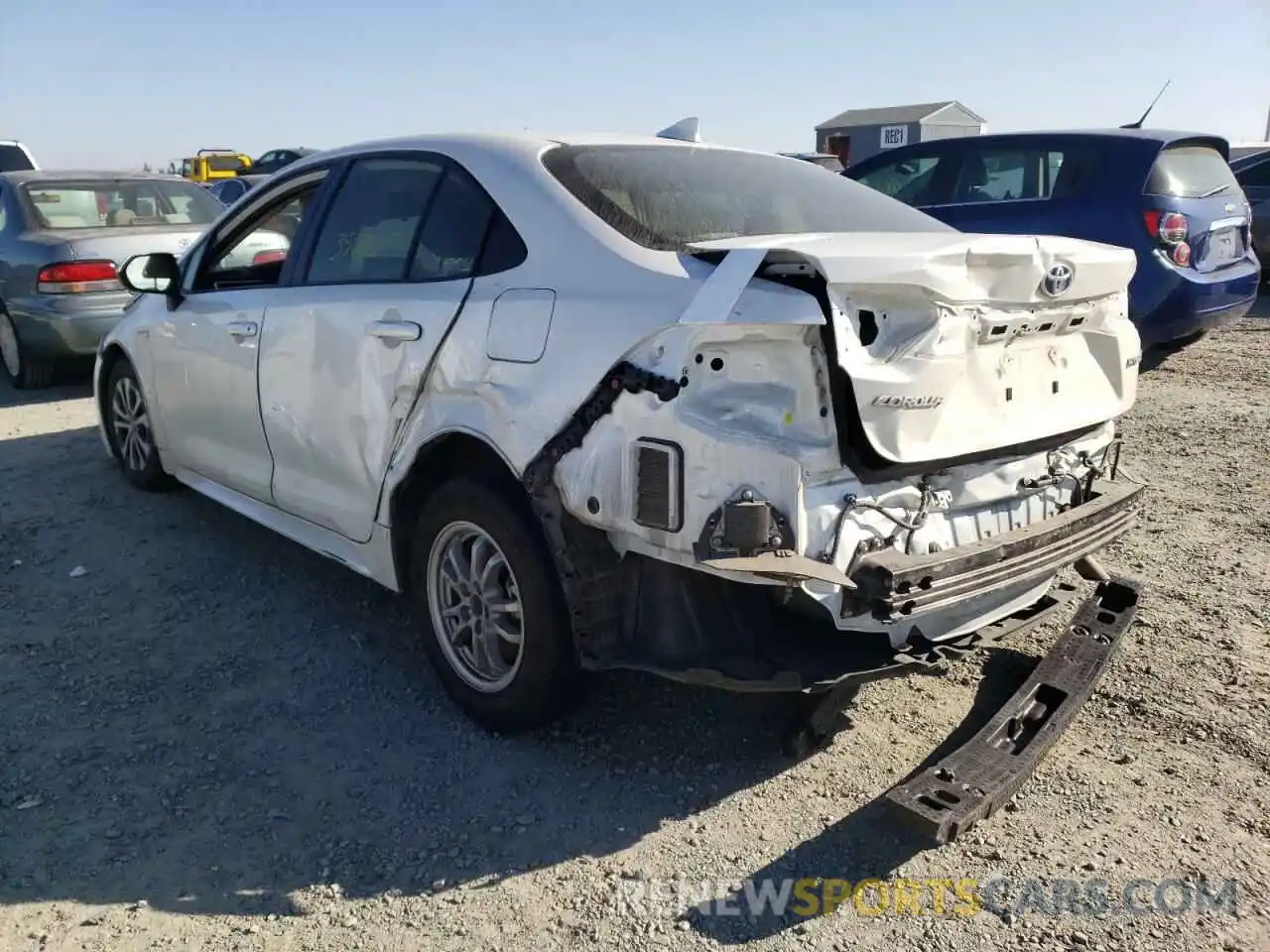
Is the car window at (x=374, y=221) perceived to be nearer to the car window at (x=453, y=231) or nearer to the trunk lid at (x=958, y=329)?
the car window at (x=453, y=231)

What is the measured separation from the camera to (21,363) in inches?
318

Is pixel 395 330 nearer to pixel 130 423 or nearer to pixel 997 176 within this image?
pixel 130 423

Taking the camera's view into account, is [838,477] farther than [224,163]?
No

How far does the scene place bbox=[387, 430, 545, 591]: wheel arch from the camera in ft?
9.84

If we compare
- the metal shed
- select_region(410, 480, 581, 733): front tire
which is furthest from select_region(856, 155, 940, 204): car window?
the metal shed

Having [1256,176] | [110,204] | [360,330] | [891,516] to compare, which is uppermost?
[1256,176]

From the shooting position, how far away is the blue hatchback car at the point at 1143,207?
23.1ft

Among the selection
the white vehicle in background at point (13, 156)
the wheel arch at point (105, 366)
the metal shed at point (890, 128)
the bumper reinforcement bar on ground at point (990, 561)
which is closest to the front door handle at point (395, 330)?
the bumper reinforcement bar on ground at point (990, 561)

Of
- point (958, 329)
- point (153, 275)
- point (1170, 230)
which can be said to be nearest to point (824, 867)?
point (958, 329)

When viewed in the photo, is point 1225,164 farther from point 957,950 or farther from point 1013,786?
point 957,950

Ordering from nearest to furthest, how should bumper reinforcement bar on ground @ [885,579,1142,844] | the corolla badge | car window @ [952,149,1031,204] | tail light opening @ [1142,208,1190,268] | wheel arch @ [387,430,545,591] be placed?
bumper reinforcement bar on ground @ [885,579,1142,844]
the corolla badge
wheel arch @ [387,430,545,591]
tail light opening @ [1142,208,1190,268]
car window @ [952,149,1031,204]

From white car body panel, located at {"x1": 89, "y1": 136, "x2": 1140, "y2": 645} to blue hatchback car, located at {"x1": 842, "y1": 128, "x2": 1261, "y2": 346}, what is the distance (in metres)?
4.25

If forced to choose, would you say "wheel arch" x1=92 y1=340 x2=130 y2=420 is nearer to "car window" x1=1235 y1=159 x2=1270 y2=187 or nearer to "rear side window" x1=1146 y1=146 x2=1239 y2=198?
"rear side window" x1=1146 y1=146 x2=1239 y2=198

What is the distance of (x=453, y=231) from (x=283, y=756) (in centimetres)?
168
